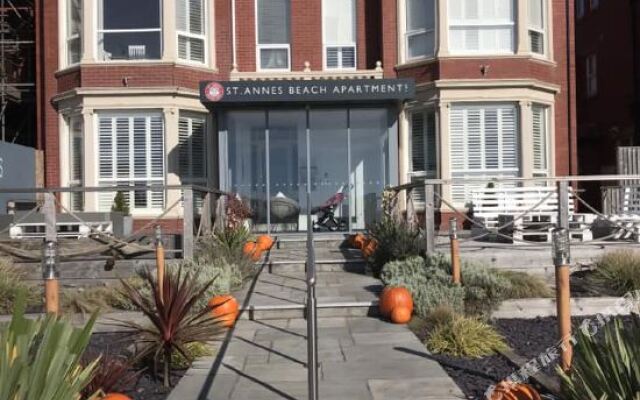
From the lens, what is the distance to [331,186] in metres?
16.5

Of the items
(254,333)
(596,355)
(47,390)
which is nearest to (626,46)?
(254,333)

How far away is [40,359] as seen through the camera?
3.28 m

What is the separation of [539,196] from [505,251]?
155 inches

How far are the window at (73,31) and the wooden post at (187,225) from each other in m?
8.52

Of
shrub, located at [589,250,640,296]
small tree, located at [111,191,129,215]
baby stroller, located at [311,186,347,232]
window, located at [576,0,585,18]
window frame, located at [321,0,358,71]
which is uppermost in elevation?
window, located at [576,0,585,18]

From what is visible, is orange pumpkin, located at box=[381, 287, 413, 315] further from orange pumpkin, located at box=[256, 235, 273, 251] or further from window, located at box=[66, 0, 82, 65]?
window, located at box=[66, 0, 82, 65]

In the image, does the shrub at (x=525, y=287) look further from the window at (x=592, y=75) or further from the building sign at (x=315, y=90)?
the window at (x=592, y=75)

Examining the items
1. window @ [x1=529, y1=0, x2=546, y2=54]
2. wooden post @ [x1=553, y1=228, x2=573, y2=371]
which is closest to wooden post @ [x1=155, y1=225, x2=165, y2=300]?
wooden post @ [x1=553, y1=228, x2=573, y2=371]

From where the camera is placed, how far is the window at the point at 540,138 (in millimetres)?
16734

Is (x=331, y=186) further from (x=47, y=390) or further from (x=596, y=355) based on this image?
(x=47, y=390)

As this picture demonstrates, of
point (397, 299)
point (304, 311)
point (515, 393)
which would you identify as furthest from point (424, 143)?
point (515, 393)

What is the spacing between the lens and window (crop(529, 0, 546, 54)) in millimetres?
16859

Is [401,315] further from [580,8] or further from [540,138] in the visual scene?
[580,8]

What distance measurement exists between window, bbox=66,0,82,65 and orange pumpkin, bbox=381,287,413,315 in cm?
1172
